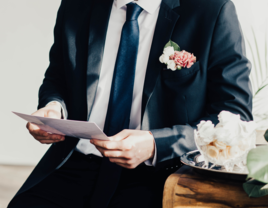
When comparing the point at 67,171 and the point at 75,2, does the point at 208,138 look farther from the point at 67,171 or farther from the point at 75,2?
the point at 75,2

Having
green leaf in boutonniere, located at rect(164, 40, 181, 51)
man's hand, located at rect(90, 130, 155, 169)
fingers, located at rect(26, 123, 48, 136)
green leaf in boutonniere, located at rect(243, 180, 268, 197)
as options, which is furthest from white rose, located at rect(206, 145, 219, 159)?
fingers, located at rect(26, 123, 48, 136)

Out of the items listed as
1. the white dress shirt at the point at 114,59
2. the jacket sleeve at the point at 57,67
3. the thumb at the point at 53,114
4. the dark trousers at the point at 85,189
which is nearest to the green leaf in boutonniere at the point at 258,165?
the dark trousers at the point at 85,189

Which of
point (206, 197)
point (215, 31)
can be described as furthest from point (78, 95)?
point (206, 197)

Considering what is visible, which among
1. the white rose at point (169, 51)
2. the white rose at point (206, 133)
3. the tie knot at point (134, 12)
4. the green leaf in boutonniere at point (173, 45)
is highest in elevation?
the tie knot at point (134, 12)

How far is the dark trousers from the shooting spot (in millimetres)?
943

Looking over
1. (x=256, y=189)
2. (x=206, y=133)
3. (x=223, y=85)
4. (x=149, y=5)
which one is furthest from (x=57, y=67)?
(x=256, y=189)

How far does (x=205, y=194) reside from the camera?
58cm

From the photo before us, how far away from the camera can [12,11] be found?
2.66 m

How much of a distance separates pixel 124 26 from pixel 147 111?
1.24 feet

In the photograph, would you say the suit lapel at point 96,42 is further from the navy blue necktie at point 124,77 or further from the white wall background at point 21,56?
the white wall background at point 21,56

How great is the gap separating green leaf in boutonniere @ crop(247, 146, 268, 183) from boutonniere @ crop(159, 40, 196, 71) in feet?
1.86

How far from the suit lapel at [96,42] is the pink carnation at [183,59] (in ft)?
1.13

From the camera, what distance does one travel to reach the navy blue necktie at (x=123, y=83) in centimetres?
106

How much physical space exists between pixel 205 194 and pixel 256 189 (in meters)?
0.11
